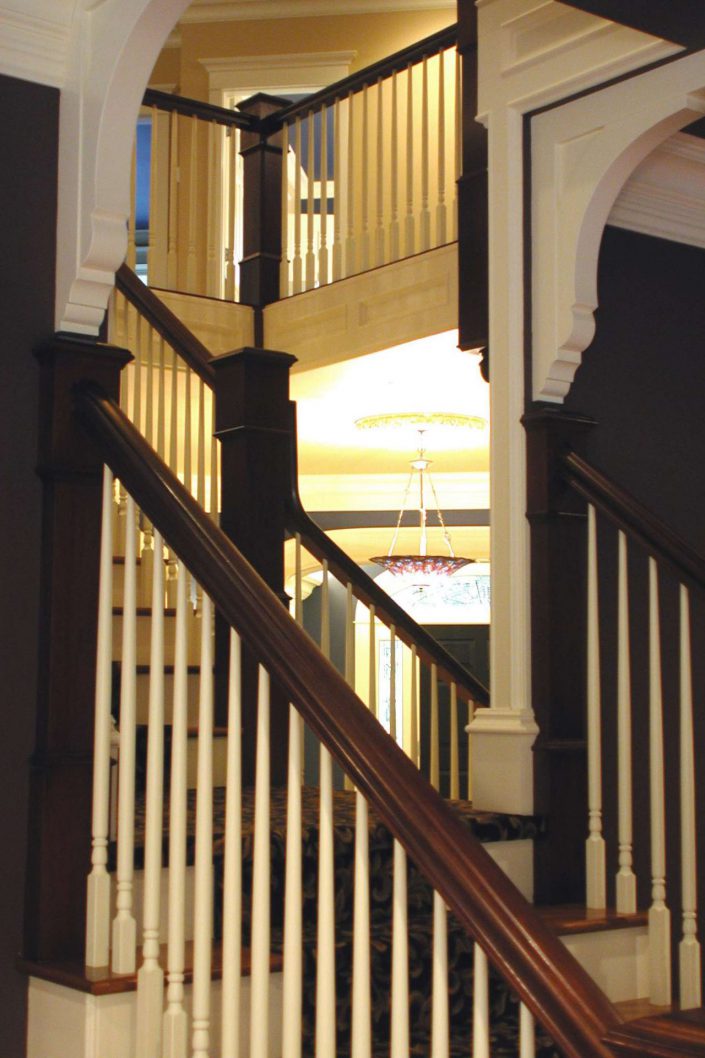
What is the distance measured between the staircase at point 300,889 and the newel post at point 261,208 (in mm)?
4565

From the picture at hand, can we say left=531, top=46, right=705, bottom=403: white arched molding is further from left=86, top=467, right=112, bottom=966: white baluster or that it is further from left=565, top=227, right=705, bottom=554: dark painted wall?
left=86, top=467, right=112, bottom=966: white baluster

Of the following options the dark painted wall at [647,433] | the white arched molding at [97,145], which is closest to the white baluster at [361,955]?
the white arched molding at [97,145]

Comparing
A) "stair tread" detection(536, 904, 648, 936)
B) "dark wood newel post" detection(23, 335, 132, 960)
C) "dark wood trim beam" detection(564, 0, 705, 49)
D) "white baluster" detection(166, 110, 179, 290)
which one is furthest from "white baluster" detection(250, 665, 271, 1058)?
"white baluster" detection(166, 110, 179, 290)

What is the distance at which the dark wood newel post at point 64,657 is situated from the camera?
8.09ft

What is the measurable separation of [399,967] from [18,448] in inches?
48.9

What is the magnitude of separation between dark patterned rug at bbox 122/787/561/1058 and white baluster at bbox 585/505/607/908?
49 cm

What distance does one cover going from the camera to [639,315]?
386cm

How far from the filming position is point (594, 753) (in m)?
3.45

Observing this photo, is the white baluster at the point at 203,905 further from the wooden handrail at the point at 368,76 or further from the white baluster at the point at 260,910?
the wooden handrail at the point at 368,76

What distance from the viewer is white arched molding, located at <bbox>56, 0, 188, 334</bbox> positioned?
2.56 m


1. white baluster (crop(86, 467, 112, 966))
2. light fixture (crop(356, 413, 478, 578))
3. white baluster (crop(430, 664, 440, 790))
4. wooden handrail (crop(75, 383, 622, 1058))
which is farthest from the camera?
light fixture (crop(356, 413, 478, 578))

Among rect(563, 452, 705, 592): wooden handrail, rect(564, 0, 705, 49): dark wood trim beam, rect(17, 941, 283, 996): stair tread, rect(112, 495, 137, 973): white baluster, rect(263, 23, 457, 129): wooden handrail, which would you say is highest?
rect(263, 23, 457, 129): wooden handrail

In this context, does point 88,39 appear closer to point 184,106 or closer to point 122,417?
point 122,417

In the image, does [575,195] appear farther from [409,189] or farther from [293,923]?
[409,189]
